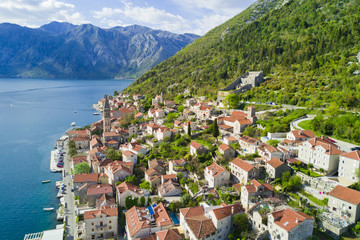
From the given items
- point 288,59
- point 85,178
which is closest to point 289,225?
point 85,178

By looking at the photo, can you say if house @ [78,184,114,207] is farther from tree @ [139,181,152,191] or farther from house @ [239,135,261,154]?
house @ [239,135,261,154]

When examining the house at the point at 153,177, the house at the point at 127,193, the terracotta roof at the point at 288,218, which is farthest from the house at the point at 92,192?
the terracotta roof at the point at 288,218

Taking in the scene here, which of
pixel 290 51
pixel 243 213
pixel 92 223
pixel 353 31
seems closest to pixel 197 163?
pixel 243 213

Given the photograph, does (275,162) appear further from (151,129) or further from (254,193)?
(151,129)

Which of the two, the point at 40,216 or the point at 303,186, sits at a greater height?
the point at 303,186

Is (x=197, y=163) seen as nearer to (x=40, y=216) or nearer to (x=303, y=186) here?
(x=303, y=186)

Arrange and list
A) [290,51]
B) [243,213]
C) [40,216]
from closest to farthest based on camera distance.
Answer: [243,213] < [40,216] < [290,51]
